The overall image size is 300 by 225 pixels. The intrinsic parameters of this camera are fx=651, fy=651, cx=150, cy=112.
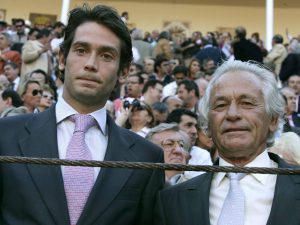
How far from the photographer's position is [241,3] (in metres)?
23.9

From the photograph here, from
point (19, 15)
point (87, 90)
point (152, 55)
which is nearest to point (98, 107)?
point (87, 90)

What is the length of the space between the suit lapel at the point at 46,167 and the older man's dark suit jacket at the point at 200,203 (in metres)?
0.44

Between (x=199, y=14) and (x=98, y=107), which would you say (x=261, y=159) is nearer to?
(x=98, y=107)

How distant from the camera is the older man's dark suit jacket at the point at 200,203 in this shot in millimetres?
2484

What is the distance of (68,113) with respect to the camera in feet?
8.68

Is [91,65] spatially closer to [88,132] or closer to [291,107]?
[88,132]

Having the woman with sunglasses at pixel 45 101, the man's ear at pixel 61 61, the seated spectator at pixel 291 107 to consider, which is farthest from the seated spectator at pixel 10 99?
the man's ear at pixel 61 61

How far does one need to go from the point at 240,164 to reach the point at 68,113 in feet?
2.43

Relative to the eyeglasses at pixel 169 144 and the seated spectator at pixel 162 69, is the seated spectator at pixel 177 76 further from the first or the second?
the eyeglasses at pixel 169 144

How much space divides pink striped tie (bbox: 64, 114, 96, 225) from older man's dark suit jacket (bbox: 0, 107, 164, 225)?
33mm

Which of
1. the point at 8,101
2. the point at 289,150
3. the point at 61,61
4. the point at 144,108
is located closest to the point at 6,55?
the point at 8,101

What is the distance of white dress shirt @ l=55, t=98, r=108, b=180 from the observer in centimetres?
261

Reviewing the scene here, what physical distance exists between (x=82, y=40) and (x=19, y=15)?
69.9 feet

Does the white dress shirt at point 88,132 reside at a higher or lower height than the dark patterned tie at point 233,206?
higher
